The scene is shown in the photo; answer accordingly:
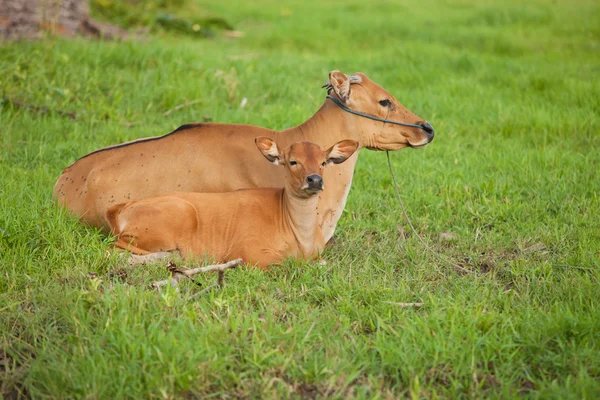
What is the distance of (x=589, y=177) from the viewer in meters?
7.13

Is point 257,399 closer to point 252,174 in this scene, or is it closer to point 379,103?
point 252,174

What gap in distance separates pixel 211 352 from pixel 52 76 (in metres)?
5.75

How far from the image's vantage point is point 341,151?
5.44 metres

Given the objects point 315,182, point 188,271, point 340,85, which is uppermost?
point 340,85

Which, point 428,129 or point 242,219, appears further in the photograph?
point 428,129

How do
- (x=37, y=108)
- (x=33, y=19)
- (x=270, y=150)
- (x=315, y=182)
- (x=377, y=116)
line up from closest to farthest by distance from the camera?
(x=315, y=182), (x=270, y=150), (x=377, y=116), (x=37, y=108), (x=33, y=19)

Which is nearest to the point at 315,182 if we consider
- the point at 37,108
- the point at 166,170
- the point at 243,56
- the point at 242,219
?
the point at 242,219

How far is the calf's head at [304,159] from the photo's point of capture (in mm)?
5090

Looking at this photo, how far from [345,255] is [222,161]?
1.14 m

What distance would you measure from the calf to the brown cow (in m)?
0.30

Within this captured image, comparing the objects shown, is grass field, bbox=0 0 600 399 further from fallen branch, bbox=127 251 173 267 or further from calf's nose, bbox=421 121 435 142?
calf's nose, bbox=421 121 435 142

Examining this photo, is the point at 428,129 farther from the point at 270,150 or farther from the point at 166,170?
the point at 166,170

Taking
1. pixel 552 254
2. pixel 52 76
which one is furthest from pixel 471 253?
pixel 52 76

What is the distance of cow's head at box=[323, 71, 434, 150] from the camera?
5766 millimetres
